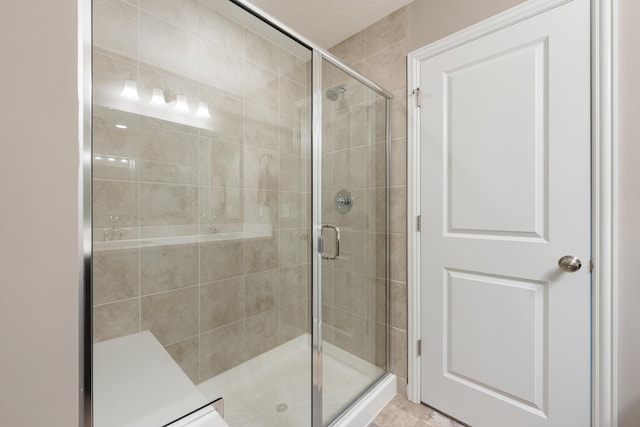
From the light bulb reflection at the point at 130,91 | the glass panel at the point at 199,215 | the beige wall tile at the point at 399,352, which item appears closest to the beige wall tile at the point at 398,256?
Result: the beige wall tile at the point at 399,352

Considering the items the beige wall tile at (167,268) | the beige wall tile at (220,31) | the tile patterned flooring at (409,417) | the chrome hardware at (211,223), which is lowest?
the tile patterned flooring at (409,417)

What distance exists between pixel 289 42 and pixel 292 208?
77cm

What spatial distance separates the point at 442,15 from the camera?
1523 millimetres

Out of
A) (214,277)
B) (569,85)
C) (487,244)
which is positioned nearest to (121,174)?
(214,277)

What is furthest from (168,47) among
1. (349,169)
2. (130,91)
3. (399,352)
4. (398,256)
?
(399,352)

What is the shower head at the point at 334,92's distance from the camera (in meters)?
1.42

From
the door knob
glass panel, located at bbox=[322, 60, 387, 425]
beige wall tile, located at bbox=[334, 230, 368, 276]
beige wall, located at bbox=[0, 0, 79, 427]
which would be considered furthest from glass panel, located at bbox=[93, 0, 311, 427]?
the door knob

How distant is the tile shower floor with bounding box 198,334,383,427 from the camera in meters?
1.30

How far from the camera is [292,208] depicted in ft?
4.50

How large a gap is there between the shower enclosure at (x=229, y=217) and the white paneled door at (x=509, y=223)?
40cm

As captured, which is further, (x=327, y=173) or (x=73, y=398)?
(x=327, y=173)

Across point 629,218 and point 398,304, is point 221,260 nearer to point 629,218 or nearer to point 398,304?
point 398,304

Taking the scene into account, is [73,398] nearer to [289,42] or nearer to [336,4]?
[289,42]

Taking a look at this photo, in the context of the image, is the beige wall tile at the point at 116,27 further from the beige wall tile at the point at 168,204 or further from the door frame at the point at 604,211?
the door frame at the point at 604,211
